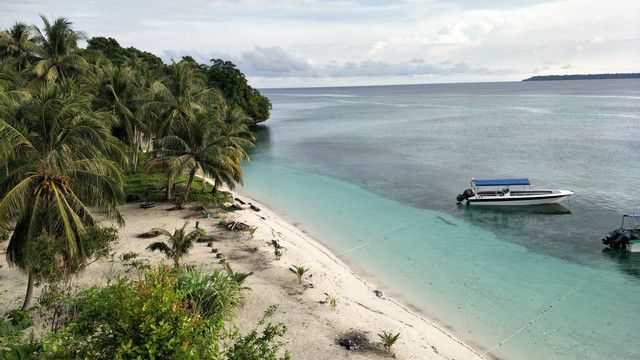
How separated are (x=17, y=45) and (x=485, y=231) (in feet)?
137

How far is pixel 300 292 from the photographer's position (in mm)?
18078

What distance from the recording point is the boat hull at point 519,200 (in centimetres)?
3503

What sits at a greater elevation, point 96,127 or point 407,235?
point 96,127

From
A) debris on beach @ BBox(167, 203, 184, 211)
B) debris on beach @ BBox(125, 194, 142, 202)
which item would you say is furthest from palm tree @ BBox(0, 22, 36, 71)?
debris on beach @ BBox(167, 203, 184, 211)

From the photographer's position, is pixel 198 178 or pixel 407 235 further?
pixel 198 178

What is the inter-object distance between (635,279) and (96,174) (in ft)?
83.8

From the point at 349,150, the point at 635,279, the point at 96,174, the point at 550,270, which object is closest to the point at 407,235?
the point at 550,270

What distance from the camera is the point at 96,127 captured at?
13.6 meters

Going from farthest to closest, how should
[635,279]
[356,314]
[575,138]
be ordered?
[575,138], [635,279], [356,314]

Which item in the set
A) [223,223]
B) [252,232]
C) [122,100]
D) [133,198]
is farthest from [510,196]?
[122,100]

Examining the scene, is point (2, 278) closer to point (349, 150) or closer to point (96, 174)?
point (96, 174)

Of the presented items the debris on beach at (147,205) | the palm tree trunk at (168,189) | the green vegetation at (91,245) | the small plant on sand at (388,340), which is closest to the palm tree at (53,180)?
the green vegetation at (91,245)

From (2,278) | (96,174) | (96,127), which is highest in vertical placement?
(96,127)

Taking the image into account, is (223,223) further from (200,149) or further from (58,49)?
(58,49)
